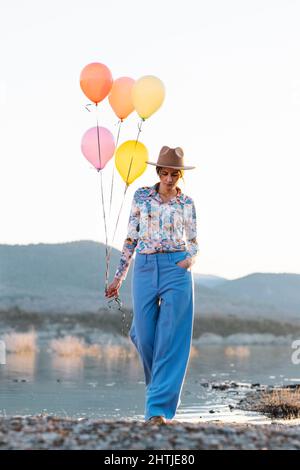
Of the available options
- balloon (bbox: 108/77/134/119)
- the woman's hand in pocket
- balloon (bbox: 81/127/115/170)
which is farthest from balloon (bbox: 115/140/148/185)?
the woman's hand in pocket

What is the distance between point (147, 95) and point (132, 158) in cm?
64

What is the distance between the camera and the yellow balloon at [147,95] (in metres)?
9.32

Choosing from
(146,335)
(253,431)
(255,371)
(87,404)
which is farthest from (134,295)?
(255,371)

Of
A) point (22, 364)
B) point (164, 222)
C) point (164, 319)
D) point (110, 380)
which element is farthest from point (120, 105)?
point (22, 364)

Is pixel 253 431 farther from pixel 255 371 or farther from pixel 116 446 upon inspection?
pixel 255 371

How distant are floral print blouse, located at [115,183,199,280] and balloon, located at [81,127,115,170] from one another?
164cm

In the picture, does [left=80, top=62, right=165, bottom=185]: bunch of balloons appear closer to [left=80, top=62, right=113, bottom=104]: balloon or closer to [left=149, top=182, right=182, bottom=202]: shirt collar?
[left=80, top=62, right=113, bottom=104]: balloon

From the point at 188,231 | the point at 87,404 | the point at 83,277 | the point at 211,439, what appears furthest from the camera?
the point at 83,277

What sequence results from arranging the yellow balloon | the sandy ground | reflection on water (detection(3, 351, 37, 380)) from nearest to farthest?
1. the sandy ground
2. the yellow balloon
3. reflection on water (detection(3, 351, 37, 380))

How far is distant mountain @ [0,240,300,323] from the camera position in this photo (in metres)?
52.3

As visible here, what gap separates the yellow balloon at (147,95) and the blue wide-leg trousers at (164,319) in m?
1.88
